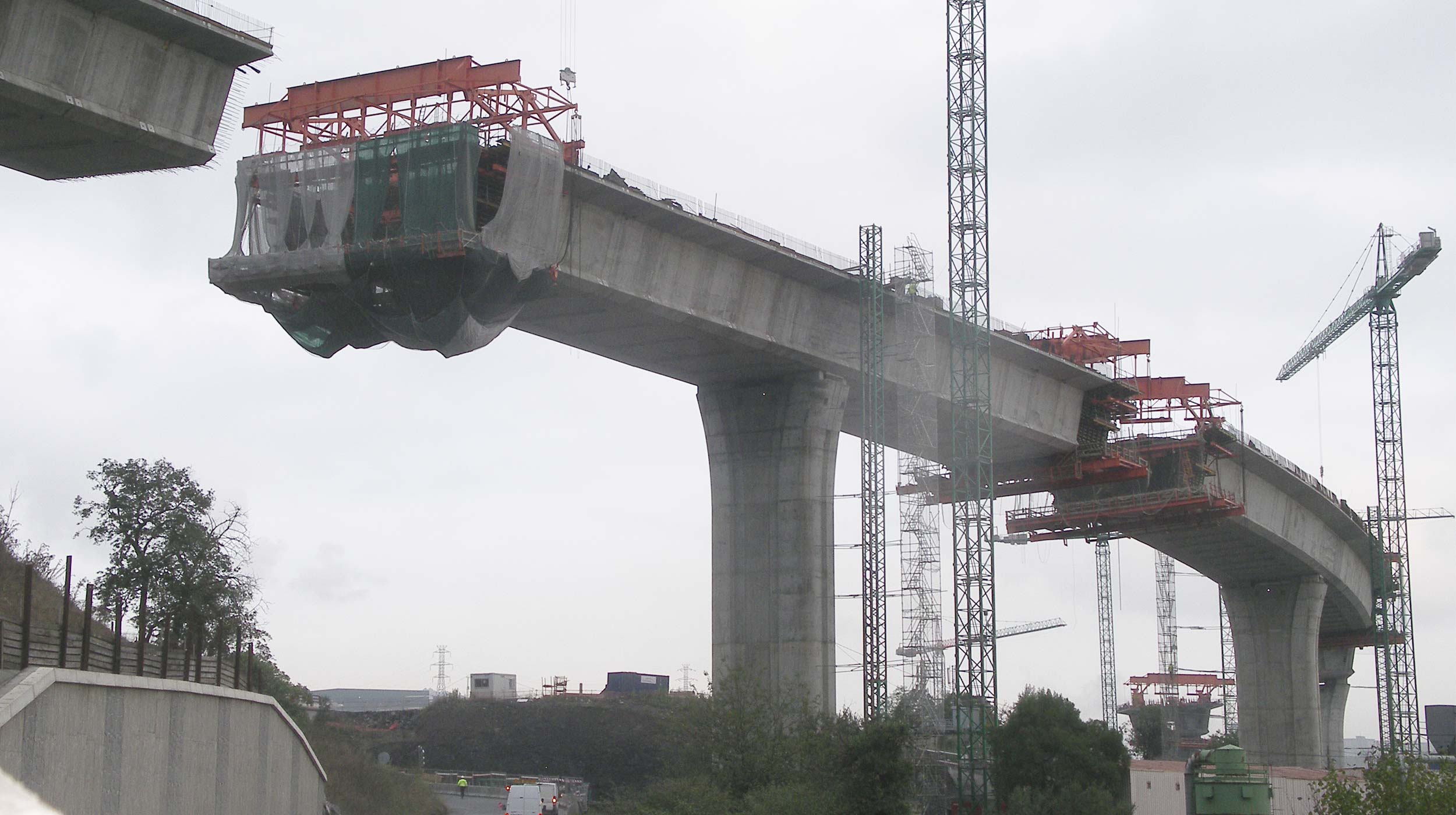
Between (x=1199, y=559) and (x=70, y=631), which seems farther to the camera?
(x=1199, y=559)

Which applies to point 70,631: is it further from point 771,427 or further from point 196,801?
point 771,427

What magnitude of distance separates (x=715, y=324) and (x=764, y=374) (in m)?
6.85

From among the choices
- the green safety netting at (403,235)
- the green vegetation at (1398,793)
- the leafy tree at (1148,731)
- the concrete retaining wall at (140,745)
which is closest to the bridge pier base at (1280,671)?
the leafy tree at (1148,731)

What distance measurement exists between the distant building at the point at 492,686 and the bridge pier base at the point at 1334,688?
73390 millimetres

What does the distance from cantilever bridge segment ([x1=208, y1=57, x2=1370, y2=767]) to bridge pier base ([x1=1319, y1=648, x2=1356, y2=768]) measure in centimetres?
4960

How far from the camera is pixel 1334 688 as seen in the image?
136 meters

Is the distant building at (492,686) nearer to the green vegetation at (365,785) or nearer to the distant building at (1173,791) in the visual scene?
the green vegetation at (365,785)

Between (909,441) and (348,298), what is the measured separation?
85.8ft

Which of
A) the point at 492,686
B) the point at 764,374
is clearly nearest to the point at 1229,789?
the point at 764,374

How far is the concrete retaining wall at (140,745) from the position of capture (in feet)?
82.6

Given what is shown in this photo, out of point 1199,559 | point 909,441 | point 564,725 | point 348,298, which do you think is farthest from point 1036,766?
point 564,725

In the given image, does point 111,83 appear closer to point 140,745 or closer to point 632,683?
point 140,745

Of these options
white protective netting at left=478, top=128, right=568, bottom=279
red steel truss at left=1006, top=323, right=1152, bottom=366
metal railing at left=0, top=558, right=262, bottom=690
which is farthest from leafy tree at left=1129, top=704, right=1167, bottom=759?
metal railing at left=0, top=558, right=262, bottom=690

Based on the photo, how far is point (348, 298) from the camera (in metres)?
47.2
